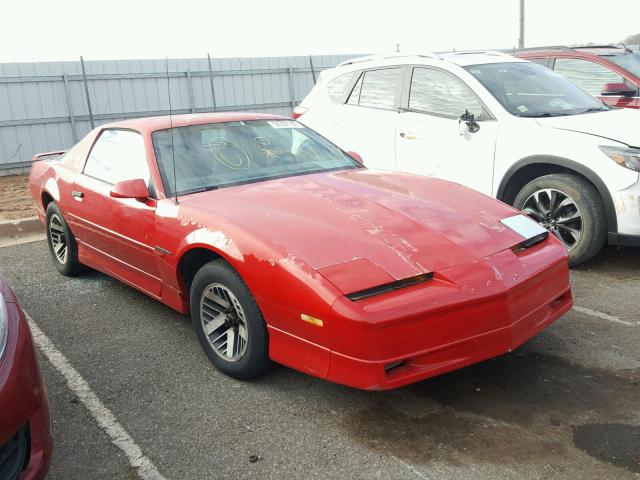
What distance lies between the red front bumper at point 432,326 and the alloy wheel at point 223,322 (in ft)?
2.28

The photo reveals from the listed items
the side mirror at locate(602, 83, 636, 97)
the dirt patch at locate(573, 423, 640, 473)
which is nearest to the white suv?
the side mirror at locate(602, 83, 636, 97)

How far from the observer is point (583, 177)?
5.10m

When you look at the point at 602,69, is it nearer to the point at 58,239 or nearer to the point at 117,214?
the point at 117,214

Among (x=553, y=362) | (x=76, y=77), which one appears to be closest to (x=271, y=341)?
(x=553, y=362)

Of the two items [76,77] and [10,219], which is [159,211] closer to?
[10,219]

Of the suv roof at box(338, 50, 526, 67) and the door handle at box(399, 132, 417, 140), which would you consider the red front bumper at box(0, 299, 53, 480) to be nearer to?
the door handle at box(399, 132, 417, 140)

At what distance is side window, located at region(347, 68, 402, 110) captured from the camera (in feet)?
20.7

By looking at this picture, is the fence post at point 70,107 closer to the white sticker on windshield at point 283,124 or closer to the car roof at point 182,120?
the car roof at point 182,120

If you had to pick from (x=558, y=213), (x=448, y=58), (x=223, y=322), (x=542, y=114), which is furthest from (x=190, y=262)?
(x=448, y=58)

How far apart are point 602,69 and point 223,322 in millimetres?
6225

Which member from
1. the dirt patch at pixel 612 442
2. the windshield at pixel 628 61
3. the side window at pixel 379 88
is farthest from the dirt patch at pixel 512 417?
the windshield at pixel 628 61

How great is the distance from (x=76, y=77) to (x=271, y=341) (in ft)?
39.2

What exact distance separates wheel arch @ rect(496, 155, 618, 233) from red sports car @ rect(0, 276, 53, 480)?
4188mm

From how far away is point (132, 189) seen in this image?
3.78 metres
